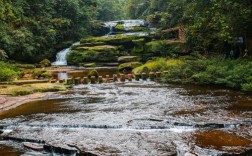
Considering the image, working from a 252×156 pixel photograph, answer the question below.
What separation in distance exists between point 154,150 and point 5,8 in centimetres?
2583

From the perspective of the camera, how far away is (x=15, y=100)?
656 inches

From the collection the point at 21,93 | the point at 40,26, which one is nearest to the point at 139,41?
the point at 40,26

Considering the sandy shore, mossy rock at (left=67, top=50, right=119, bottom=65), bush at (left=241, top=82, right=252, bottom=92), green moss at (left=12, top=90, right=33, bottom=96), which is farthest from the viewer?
mossy rock at (left=67, top=50, right=119, bottom=65)

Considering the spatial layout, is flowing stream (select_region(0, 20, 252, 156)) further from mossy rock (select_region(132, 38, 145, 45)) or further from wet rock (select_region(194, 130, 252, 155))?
mossy rock (select_region(132, 38, 145, 45))

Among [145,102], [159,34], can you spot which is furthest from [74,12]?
[145,102]

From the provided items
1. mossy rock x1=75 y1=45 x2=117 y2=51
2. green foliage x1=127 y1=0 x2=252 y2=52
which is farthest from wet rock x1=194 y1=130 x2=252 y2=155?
mossy rock x1=75 y1=45 x2=117 y2=51

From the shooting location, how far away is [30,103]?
16.3 metres

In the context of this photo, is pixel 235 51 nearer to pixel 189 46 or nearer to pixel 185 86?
pixel 189 46

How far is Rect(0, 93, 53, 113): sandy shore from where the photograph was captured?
609 inches

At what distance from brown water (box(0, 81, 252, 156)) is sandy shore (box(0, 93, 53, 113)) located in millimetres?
591

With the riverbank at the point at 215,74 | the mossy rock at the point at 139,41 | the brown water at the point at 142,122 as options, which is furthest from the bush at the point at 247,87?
the mossy rock at the point at 139,41

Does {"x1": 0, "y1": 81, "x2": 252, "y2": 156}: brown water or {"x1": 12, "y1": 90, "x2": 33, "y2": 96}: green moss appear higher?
{"x1": 12, "y1": 90, "x2": 33, "y2": 96}: green moss

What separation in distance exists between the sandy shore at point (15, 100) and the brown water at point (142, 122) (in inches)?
23.3

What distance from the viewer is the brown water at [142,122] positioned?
9031mm
